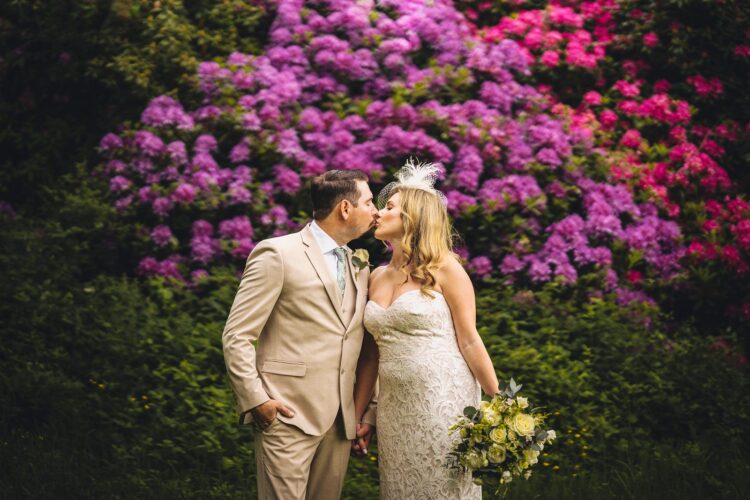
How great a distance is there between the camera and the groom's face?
3764 millimetres

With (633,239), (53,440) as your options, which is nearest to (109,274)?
(53,440)

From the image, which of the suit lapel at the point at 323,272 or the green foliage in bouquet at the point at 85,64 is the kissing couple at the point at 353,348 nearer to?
the suit lapel at the point at 323,272

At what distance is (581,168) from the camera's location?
7.04 meters

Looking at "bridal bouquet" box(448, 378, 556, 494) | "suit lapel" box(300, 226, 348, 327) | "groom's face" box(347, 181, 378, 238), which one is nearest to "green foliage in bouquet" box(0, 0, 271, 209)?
"groom's face" box(347, 181, 378, 238)

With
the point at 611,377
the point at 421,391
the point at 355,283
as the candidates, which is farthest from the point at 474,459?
the point at 611,377

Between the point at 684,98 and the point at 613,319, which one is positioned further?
the point at 684,98

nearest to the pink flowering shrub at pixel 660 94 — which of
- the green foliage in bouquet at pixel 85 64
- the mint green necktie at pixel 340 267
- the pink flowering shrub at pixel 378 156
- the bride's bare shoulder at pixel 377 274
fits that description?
the pink flowering shrub at pixel 378 156

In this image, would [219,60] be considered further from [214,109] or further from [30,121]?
[30,121]

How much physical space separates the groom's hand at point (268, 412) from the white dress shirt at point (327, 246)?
631 mm

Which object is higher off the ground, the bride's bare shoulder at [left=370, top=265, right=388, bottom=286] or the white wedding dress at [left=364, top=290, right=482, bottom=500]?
the bride's bare shoulder at [left=370, top=265, right=388, bottom=286]

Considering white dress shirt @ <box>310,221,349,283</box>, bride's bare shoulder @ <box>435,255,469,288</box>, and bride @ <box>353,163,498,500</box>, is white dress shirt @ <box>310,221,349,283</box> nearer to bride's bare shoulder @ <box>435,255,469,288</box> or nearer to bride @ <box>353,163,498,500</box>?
bride @ <box>353,163,498,500</box>

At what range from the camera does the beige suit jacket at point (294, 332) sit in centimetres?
349

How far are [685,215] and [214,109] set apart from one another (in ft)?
13.9

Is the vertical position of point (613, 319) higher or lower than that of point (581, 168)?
lower
